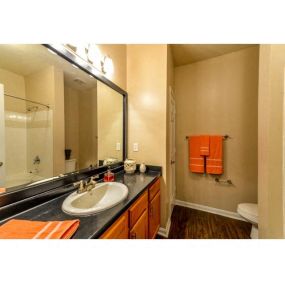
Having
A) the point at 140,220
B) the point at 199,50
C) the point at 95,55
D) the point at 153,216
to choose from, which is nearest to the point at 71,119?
the point at 95,55

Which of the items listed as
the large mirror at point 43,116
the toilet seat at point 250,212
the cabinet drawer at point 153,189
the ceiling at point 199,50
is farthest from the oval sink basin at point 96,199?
the ceiling at point 199,50

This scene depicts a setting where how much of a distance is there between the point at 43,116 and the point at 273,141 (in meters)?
1.73

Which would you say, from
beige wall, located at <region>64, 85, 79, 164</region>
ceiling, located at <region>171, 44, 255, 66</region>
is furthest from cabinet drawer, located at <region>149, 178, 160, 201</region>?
ceiling, located at <region>171, 44, 255, 66</region>

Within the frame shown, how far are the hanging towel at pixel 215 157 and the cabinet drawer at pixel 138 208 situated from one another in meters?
1.43

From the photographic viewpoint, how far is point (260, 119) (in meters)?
1.25

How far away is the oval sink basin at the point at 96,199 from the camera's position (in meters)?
0.72

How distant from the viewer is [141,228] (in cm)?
110

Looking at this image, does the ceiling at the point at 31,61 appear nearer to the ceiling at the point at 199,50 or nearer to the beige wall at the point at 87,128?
the beige wall at the point at 87,128

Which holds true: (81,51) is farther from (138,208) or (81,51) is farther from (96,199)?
(138,208)

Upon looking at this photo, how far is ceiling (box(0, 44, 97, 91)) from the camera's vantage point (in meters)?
0.73
